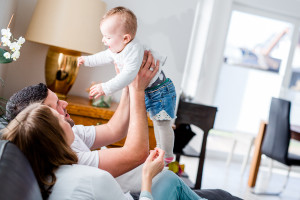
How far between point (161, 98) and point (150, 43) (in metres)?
1.14

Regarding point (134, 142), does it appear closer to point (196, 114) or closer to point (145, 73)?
point (145, 73)

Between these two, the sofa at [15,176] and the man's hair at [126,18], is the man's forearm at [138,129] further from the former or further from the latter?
the sofa at [15,176]

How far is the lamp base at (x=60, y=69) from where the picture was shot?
224 centimetres

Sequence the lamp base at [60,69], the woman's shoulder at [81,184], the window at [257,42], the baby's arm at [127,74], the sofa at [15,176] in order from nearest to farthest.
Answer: the sofa at [15,176]
the woman's shoulder at [81,184]
the baby's arm at [127,74]
the lamp base at [60,69]
the window at [257,42]

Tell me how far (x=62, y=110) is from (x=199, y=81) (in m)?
3.19

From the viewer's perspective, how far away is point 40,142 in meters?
0.97

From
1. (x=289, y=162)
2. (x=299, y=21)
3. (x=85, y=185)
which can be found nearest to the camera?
(x=85, y=185)

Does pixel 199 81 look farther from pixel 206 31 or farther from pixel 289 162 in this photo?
pixel 289 162

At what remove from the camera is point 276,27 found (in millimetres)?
4727

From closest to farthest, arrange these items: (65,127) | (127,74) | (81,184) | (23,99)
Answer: (81,184) < (65,127) < (23,99) < (127,74)

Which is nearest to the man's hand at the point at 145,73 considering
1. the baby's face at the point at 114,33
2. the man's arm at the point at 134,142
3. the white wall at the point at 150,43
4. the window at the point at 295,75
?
the man's arm at the point at 134,142

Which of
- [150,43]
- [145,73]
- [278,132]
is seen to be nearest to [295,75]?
[278,132]

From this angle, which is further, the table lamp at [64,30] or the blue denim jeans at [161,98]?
the table lamp at [64,30]

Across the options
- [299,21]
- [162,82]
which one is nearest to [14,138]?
[162,82]
